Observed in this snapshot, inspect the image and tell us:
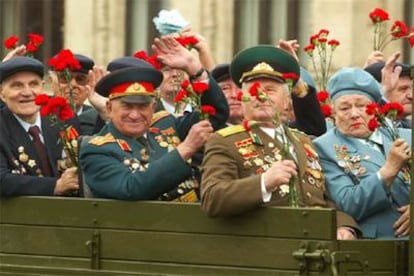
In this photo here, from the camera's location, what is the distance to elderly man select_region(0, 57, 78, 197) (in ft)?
32.6

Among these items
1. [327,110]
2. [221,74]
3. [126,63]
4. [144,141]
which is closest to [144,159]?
[144,141]

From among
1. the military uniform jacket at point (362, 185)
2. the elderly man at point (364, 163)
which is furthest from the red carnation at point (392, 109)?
the military uniform jacket at point (362, 185)

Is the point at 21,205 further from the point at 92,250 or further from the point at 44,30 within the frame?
the point at 44,30

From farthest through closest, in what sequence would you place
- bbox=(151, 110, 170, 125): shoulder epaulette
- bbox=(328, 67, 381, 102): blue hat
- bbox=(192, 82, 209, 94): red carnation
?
bbox=(151, 110, 170, 125): shoulder epaulette, bbox=(328, 67, 381, 102): blue hat, bbox=(192, 82, 209, 94): red carnation

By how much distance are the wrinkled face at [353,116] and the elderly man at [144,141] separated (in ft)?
1.89

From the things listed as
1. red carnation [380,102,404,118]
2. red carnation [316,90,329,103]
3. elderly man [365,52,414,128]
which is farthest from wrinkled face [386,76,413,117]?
red carnation [380,102,404,118]

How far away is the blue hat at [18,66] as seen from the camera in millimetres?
10516

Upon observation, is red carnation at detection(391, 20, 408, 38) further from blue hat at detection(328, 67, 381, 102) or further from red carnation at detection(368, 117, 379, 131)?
red carnation at detection(368, 117, 379, 131)

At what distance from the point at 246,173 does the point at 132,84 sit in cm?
96

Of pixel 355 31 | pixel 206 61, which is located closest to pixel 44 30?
pixel 355 31

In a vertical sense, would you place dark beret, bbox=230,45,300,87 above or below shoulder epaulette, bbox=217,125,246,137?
above

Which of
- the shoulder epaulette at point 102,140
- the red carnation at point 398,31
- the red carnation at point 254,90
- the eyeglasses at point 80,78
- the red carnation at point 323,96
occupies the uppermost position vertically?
the red carnation at point 398,31

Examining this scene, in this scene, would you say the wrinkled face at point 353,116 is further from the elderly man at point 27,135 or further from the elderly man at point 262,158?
the elderly man at point 27,135

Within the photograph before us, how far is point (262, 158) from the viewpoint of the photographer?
9.12 m
